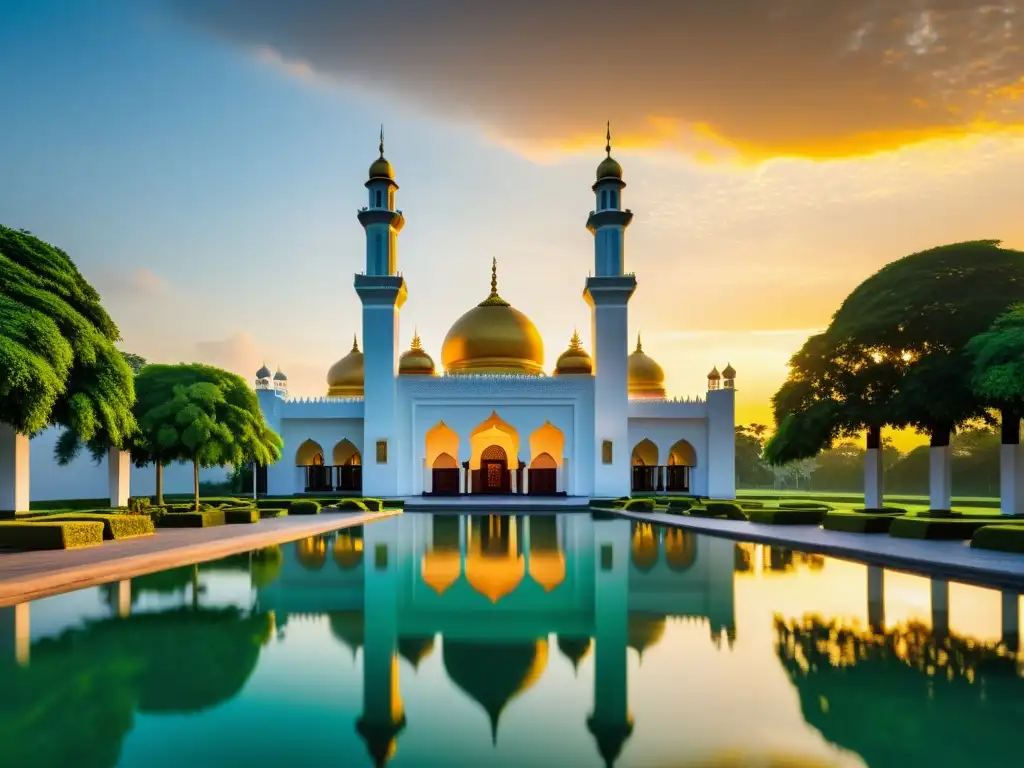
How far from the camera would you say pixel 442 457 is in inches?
1277

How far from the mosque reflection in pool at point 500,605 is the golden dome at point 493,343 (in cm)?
1940

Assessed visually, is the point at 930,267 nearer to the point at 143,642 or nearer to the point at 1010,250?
the point at 1010,250

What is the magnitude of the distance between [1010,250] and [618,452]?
14950 mm

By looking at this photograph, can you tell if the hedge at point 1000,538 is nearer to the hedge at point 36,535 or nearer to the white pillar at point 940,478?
the white pillar at point 940,478

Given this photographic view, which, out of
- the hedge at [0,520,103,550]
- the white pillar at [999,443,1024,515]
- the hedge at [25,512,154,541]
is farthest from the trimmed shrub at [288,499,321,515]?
the white pillar at [999,443,1024,515]

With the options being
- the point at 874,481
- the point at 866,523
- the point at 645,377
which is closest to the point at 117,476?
the point at 866,523

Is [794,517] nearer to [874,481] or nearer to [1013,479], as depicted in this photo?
[874,481]

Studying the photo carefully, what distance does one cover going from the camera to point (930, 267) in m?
17.4

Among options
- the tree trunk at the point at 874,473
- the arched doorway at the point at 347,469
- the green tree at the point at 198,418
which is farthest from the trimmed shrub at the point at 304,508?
the tree trunk at the point at 874,473

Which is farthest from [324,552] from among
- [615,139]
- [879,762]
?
[615,139]

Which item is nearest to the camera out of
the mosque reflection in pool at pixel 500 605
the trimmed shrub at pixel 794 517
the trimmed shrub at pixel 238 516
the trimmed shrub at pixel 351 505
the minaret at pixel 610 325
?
the mosque reflection in pool at pixel 500 605

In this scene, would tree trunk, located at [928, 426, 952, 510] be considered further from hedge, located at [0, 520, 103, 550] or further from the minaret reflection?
hedge, located at [0, 520, 103, 550]

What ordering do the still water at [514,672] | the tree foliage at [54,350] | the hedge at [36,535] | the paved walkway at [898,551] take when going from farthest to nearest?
the tree foliage at [54,350], the hedge at [36,535], the paved walkway at [898,551], the still water at [514,672]

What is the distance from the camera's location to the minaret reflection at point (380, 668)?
3.71 metres
